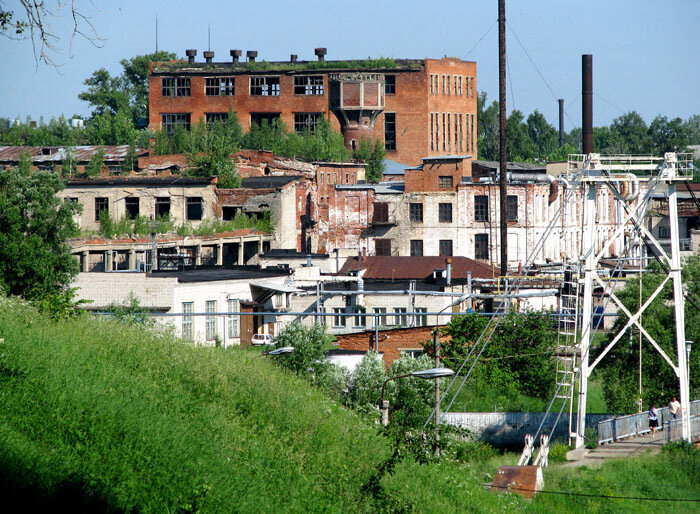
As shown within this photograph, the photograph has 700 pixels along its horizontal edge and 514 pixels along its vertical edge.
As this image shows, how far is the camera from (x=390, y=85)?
84.7 m

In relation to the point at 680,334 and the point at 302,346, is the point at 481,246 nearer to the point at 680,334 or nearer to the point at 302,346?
the point at 680,334

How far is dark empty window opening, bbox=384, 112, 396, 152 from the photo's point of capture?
8506 centimetres

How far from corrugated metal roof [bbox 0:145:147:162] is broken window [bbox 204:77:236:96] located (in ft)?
41.0

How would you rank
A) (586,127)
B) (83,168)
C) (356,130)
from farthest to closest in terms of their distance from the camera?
1. (356,130)
2. (83,168)
3. (586,127)

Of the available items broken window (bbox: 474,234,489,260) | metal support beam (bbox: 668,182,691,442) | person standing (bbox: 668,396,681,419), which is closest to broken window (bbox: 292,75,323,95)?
broken window (bbox: 474,234,489,260)

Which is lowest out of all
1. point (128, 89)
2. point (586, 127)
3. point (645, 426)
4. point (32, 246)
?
point (645, 426)

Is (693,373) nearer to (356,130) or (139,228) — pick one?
(139,228)

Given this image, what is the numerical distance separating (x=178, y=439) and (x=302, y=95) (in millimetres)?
67060

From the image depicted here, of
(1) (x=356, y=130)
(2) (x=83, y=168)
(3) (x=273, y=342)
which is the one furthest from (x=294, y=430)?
(1) (x=356, y=130)

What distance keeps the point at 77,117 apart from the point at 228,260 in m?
61.7

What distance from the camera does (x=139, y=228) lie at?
169 ft

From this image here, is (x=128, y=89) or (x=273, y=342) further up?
(x=128, y=89)

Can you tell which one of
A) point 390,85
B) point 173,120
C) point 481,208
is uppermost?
point 390,85

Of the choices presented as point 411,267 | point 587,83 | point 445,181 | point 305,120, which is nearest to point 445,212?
point 445,181
